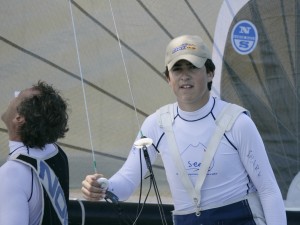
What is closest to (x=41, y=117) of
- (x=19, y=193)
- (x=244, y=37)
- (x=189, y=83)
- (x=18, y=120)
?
(x=18, y=120)

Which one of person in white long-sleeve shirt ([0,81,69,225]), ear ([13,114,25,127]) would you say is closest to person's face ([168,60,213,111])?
person in white long-sleeve shirt ([0,81,69,225])

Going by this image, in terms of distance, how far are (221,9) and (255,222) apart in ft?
4.92

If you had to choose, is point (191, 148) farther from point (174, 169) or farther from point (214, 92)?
point (214, 92)

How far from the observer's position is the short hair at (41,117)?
1.63 m

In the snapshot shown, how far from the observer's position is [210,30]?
10.3ft

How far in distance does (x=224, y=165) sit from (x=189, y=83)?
8.4 inches

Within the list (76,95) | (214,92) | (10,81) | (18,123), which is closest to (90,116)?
(76,95)

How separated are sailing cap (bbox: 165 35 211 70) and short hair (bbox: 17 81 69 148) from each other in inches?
13.1

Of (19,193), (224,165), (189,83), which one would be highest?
(189,83)

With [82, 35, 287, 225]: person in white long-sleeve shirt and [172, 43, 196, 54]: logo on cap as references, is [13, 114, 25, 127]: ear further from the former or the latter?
[172, 43, 196, 54]: logo on cap

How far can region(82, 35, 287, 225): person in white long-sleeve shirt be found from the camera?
1.83 meters

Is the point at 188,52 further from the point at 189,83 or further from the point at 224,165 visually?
the point at 224,165

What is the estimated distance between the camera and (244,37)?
3244 millimetres

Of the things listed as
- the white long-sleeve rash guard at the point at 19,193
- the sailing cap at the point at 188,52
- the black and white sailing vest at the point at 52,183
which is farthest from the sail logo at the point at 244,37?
the white long-sleeve rash guard at the point at 19,193
